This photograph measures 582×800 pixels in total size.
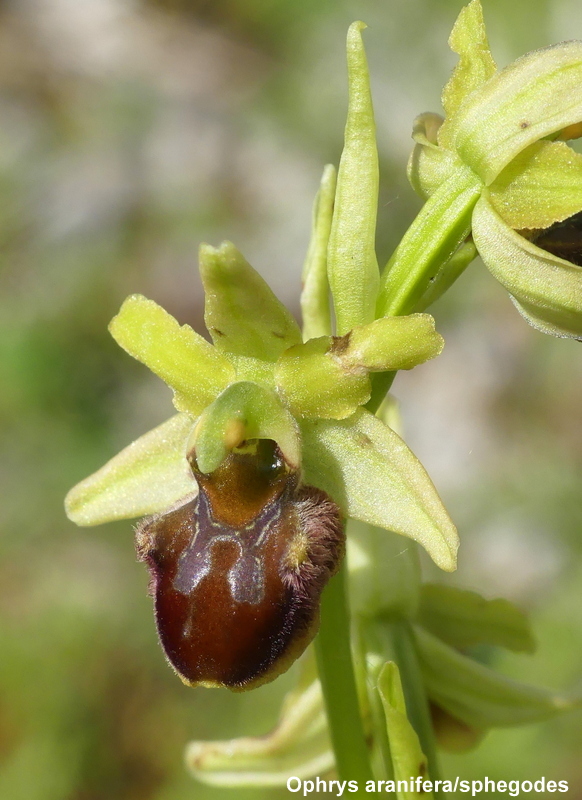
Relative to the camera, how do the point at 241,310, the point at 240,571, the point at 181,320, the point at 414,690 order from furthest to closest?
the point at 181,320
the point at 414,690
the point at 241,310
the point at 240,571

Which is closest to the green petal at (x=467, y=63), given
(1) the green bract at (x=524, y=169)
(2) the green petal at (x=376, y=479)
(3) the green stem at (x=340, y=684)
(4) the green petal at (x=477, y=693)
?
(1) the green bract at (x=524, y=169)

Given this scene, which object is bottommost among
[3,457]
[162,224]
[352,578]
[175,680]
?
[175,680]

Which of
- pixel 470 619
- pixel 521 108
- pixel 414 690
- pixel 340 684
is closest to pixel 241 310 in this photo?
pixel 521 108

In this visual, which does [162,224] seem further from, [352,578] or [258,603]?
[258,603]

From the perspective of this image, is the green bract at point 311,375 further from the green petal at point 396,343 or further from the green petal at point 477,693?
the green petal at point 477,693

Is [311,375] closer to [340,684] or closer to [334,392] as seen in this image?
[334,392]

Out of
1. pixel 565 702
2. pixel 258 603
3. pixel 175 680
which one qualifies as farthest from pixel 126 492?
pixel 175 680
